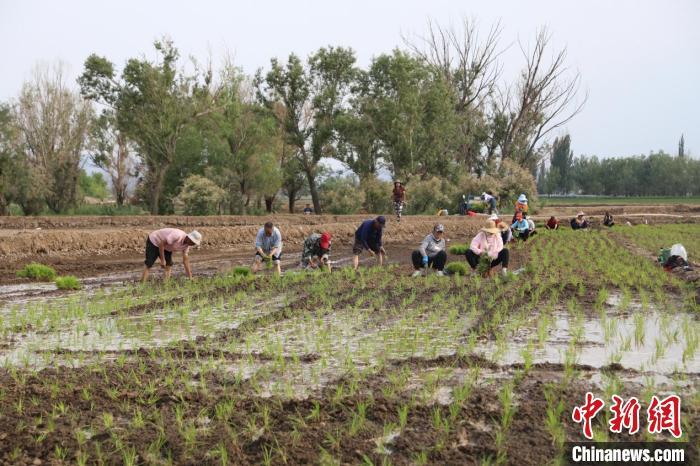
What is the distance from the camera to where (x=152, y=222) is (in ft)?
89.9

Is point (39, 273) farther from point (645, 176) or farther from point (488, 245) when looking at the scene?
point (645, 176)

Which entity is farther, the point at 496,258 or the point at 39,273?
the point at 39,273

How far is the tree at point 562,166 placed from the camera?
322 ft

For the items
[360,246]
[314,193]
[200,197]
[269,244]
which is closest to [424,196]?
[314,193]

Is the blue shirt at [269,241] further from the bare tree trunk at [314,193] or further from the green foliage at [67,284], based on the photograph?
the bare tree trunk at [314,193]

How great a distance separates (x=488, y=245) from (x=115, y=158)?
145 feet

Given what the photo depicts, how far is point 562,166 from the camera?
99.6 m

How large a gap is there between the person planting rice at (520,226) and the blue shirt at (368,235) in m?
7.48

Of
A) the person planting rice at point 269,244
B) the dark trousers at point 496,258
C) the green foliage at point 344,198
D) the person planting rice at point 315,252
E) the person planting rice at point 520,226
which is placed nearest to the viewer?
the dark trousers at point 496,258

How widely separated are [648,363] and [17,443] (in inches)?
198

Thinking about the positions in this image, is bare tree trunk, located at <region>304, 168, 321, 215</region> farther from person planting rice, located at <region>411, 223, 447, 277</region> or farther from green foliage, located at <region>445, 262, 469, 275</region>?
person planting rice, located at <region>411, 223, 447, 277</region>

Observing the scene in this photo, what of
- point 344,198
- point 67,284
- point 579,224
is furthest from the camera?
point 344,198

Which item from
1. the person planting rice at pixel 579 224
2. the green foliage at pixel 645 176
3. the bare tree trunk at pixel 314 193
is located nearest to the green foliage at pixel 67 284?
the person planting rice at pixel 579 224

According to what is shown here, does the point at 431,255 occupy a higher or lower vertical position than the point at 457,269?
higher
